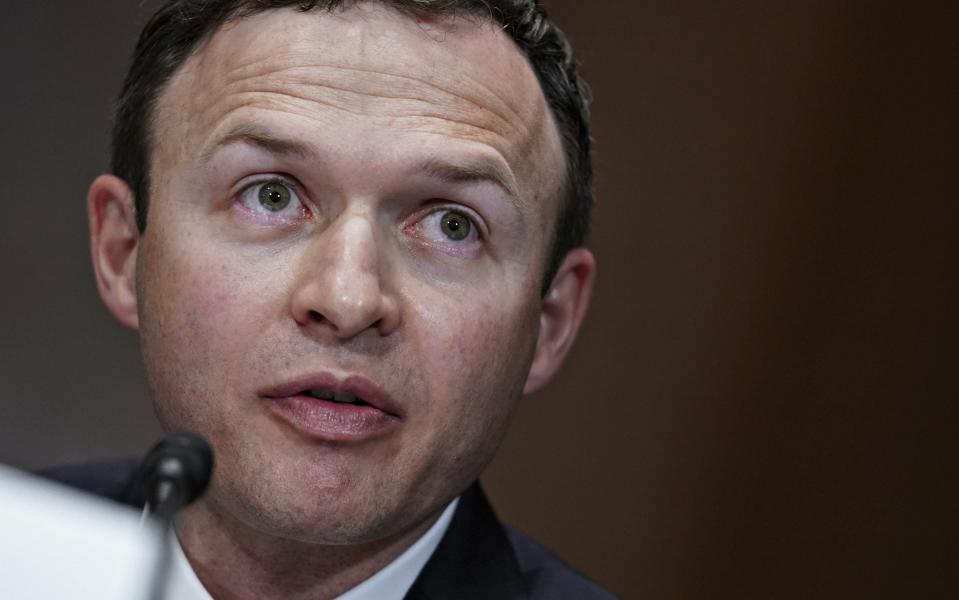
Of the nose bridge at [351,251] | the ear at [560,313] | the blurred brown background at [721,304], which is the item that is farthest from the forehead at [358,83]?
the blurred brown background at [721,304]

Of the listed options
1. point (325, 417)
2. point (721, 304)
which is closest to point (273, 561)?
point (325, 417)

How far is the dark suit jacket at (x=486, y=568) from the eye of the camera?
5.94ft

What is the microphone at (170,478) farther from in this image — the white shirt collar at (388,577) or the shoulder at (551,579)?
the shoulder at (551,579)

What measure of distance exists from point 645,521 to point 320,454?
1.68 meters

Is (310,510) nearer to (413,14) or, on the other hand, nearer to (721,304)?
(413,14)

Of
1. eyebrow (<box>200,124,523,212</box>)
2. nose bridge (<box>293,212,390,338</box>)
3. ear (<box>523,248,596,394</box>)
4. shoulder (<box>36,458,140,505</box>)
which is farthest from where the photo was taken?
shoulder (<box>36,458,140,505</box>)

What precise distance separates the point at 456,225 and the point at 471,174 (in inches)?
2.5

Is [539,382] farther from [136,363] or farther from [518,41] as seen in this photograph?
[136,363]

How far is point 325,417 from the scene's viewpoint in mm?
1528

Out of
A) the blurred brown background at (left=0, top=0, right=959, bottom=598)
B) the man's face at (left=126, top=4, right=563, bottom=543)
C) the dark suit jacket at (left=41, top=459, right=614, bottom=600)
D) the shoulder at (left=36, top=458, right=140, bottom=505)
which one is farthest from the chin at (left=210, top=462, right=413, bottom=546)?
the blurred brown background at (left=0, top=0, right=959, bottom=598)

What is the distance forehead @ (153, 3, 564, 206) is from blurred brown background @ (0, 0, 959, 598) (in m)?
1.14

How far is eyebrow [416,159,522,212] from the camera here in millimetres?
1604

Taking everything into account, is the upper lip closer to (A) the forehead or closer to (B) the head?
(B) the head

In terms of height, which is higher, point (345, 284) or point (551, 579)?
point (345, 284)
